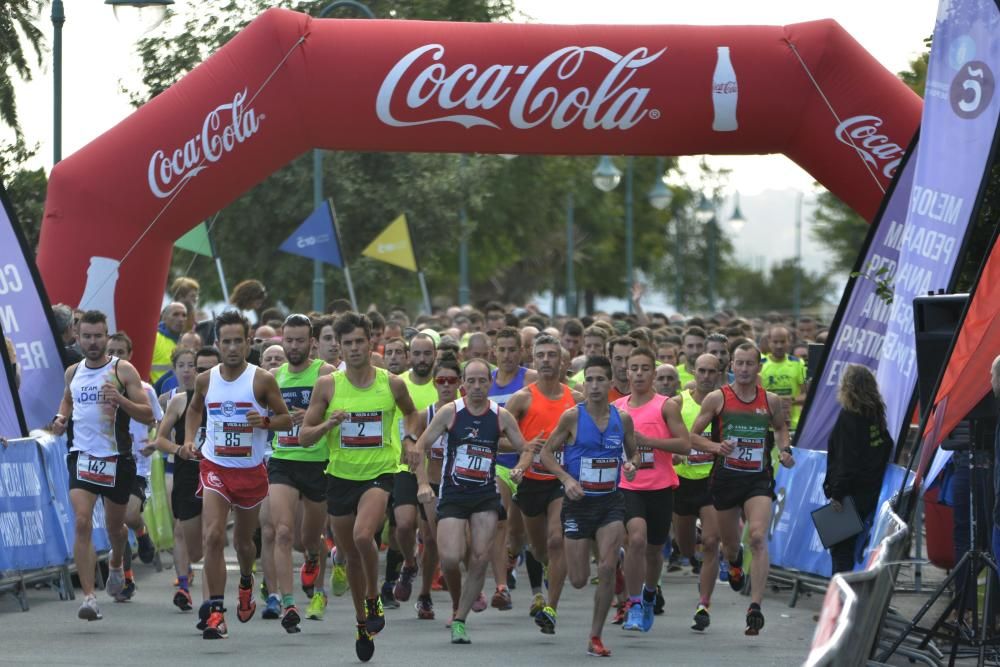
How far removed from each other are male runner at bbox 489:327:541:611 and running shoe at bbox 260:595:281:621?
159 centimetres

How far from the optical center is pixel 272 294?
30.0 meters

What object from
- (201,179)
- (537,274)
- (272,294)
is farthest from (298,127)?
(537,274)

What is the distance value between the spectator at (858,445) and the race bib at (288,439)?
347 cm

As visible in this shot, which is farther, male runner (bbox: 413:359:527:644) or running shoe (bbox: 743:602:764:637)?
running shoe (bbox: 743:602:764:637)

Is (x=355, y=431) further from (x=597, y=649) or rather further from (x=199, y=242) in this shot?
(x=199, y=242)

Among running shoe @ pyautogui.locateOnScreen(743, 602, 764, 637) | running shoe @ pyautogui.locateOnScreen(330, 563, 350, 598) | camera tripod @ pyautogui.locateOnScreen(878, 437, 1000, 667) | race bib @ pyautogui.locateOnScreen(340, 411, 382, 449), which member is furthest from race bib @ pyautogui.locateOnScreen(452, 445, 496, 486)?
camera tripod @ pyautogui.locateOnScreen(878, 437, 1000, 667)

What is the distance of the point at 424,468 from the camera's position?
11.5 m

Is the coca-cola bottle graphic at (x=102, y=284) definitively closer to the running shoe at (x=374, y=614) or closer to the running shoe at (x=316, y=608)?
the running shoe at (x=316, y=608)

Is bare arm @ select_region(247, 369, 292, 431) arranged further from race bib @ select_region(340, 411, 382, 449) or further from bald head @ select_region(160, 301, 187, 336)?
bald head @ select_region(160, 301, 187, 336)

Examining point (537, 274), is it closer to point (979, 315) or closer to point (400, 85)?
point (400, 85)

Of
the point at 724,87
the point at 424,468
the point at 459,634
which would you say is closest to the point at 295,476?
the point at 424,468

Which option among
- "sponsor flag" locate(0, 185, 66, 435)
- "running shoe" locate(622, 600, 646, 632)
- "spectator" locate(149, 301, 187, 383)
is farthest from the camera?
"spectator" locate(149, 301, 187, 383)

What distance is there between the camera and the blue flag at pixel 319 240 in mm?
21062

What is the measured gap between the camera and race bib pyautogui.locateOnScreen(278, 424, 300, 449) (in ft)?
39.6
